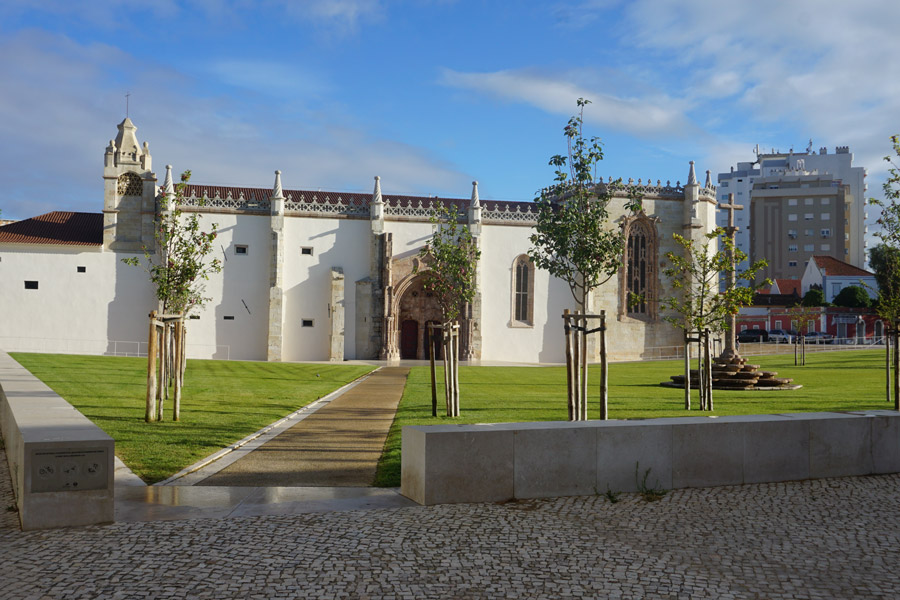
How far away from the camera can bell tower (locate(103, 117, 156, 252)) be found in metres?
44.0

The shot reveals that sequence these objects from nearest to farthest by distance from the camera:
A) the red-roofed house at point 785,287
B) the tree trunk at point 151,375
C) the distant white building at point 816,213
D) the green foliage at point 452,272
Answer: the tree trunk at point 151,375, the green foliage at point 452,272, the red-roofed house at point 785,287, the distant white building at point 816,213

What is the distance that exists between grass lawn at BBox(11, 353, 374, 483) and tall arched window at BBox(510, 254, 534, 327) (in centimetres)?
1856

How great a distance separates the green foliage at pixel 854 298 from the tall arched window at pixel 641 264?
27.6 metres

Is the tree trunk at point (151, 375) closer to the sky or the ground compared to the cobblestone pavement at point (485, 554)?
closer to the sky

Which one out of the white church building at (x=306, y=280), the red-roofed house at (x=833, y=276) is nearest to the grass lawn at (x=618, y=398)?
the white church building at (x=306, y=280)

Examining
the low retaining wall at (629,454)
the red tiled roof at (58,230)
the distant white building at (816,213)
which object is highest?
the distant white building at (816,213)

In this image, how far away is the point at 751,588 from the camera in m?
5.53

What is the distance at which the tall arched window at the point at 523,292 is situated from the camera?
155 ft

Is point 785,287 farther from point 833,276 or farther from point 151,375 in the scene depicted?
point 151,375

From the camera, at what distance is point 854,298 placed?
2623 inches

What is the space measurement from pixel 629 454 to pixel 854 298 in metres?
66.5

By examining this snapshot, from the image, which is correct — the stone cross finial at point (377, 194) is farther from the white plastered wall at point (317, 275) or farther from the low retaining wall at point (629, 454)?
the low retaining wall at point (629, 454)

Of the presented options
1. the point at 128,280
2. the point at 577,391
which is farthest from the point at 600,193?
the point at 128,280

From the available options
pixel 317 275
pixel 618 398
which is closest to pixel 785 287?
pixel 317 275
